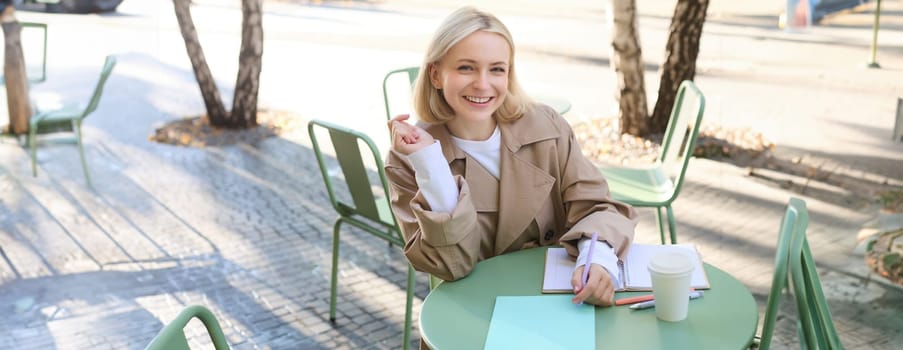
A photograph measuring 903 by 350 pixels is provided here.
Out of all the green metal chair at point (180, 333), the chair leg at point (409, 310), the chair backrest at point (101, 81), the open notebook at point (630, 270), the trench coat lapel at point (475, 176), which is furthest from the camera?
the chair backrest at point (101, 81)

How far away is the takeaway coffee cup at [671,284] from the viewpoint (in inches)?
81.7

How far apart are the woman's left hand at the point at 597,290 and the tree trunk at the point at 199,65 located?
6.30m

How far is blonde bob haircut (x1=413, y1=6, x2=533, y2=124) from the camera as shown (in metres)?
2.48

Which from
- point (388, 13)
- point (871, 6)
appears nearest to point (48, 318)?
point (388, 13)

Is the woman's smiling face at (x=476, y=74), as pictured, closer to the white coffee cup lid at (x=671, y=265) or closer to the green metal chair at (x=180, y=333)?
the white coffee cup lid at (x=671, y=265)

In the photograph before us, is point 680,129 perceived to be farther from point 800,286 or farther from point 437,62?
point 800,286

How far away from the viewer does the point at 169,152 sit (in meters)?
7.71

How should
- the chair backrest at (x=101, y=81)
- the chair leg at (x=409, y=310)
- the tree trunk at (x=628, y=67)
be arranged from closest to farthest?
the chair leg at (x=409, y=310) < the chair backrest at (x=101, y=81) < the tree trunk at (x=628, y=67)

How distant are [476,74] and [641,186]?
2002 mm

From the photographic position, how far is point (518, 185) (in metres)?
2.66

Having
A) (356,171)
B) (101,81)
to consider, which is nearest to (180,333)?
(356,171)

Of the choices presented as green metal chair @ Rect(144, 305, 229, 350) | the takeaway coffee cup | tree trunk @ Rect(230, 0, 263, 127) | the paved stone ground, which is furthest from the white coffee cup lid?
tree trunk @ Rect(230, 0, 263, 127)

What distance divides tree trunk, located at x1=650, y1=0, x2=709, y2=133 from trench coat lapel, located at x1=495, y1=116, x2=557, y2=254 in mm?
4865

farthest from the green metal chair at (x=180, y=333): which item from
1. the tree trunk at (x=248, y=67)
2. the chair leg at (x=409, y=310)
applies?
the tree trunk at (x=248, y=67)
